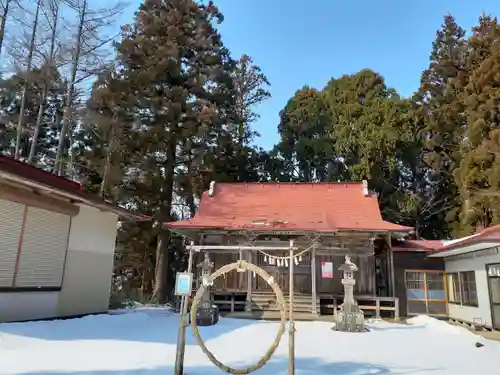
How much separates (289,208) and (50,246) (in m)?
9.39

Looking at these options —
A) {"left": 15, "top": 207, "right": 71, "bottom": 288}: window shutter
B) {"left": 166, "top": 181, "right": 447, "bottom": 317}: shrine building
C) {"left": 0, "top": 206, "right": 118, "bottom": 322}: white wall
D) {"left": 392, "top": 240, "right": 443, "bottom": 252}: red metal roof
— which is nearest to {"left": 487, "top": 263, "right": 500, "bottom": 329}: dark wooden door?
{"left": 166, "top": 181, "right": 447, "bottom": 317}: shrine building

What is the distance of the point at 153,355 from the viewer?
638 cm

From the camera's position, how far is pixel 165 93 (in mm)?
19719

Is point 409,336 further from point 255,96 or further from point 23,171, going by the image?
point 255,96

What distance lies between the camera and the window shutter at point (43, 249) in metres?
8.44

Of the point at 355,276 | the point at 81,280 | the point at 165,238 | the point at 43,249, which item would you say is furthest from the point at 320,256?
the point at 43,249

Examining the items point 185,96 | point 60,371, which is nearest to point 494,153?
point 185,96

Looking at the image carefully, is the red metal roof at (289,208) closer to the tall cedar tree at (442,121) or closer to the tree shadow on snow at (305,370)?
the tree shadow on snow at (305,370)

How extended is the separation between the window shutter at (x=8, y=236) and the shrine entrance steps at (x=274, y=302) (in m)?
8.13

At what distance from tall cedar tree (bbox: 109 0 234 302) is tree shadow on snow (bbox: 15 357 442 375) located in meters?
13.0

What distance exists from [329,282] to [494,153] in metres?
9.96

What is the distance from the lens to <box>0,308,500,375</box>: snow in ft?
18.5

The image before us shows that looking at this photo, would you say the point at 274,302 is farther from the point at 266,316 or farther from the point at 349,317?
the point at 349,317

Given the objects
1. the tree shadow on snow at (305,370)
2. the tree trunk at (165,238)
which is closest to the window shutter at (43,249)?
the tree shadow on snow at (305,370)
